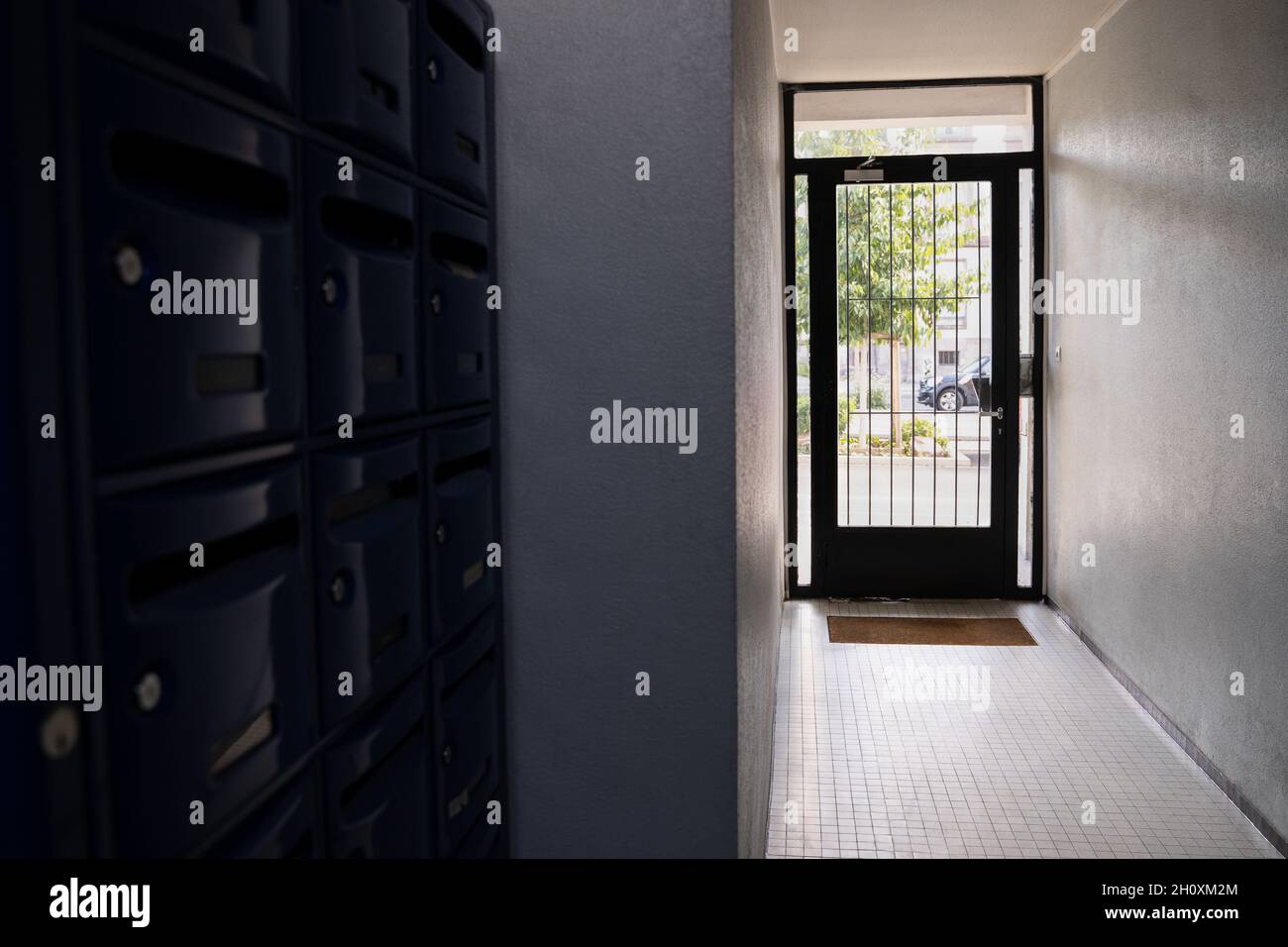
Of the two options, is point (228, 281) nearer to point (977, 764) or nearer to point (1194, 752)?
point (977, 764)

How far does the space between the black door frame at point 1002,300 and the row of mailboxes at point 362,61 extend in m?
3.68

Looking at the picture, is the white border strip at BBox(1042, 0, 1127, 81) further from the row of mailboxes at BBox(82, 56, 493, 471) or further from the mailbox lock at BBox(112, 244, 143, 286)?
the mailbox lock at BBox(112, 244, 143, 286)

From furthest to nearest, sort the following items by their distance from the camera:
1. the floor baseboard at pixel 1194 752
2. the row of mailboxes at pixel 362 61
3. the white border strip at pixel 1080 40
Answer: the white border strip at pixel 1080 40
the floor baseboard at pixel 1194 752
the row of mailboxes at pixel 362 61

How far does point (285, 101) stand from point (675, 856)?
129 centimetres

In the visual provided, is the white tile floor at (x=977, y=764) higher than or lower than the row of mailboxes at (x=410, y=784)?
lower

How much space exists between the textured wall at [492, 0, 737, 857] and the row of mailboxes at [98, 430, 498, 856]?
0.29 meters

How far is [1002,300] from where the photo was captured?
5.24m

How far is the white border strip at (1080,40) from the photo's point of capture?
3993 mm

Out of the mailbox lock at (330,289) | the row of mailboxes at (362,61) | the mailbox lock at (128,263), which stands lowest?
the mailbox lock at (128,263)

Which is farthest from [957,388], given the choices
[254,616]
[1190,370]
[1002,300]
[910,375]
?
[254,616]

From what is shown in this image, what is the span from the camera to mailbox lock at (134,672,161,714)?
0.82 m

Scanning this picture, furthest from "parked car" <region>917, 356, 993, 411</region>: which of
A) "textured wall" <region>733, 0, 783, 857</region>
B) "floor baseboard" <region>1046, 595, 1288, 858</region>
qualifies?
"textured wall" <region>733, 0, 783, 857</region>

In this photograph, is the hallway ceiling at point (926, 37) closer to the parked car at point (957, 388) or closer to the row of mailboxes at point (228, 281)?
the parked car at point (957, 388)

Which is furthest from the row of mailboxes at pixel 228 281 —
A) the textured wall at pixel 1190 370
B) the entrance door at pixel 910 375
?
the entrance door at pixel 910 375
